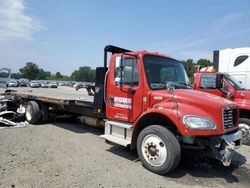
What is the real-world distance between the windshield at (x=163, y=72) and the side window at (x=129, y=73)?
0.80ft

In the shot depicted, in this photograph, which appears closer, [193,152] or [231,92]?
[193,152]

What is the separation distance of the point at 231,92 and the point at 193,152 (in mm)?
3232

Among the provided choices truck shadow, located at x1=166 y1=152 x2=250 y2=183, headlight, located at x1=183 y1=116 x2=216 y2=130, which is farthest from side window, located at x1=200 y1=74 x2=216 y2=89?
headlight, located at x1=183 y1=116 x2=216 y2=130

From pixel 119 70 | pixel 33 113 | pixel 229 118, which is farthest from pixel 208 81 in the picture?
pixel 33 113

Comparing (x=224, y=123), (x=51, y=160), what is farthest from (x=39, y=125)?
(x=224, y=123)

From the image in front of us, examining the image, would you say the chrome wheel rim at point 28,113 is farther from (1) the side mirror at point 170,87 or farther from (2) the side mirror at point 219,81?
(2) the side mirror at point 219,81

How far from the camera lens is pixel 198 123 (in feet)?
12.9

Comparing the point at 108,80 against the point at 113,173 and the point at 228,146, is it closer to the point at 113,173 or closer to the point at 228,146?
the point at 113,173

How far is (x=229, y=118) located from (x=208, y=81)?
3.59 m

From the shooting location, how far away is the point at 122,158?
518 cm

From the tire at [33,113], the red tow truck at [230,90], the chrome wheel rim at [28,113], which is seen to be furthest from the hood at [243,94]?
the chrome wheel rim at [28,113]

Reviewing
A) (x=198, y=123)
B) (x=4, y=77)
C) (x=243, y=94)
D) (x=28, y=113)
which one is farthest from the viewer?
(x=4, y=77)

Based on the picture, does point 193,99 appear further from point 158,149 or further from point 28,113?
point 28,113

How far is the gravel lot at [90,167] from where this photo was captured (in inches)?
155
